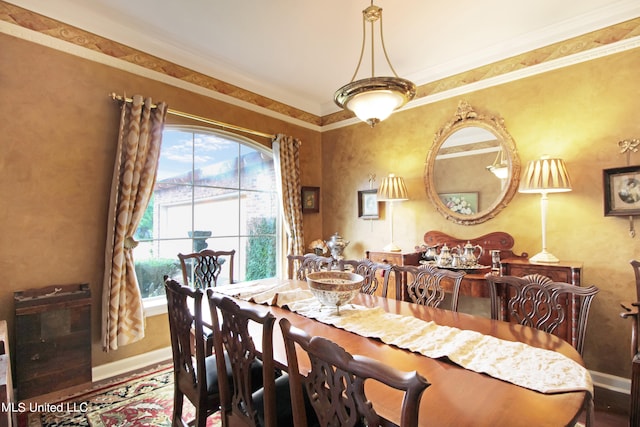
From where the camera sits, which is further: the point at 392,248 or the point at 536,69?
the point at 392,248

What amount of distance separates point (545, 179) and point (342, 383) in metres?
2.55

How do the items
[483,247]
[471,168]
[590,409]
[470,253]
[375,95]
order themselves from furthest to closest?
[471,168]
[483,247]
[470,253]
[375,95]
[590,409]

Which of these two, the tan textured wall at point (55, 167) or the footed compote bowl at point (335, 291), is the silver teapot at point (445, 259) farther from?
the tan textured wall at point (55, 167)

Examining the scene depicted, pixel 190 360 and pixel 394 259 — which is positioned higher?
pixel 394 259

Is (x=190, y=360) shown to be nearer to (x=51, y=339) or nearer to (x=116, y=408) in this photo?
(x=116, y=408)

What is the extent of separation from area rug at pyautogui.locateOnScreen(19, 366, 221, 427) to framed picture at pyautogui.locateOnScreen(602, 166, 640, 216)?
3.31 metres

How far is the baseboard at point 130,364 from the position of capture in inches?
98.0

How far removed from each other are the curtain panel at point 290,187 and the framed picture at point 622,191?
3.03 m

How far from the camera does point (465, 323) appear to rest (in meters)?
1.57

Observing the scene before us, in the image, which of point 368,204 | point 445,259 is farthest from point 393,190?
point 445,259

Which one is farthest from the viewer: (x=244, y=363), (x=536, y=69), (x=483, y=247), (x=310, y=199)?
(x=310, y=199)

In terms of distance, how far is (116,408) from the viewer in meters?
2.10

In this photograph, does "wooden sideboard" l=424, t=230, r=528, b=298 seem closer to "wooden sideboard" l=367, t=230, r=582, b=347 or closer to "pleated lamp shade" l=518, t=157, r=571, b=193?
"wooden sideboard" l=367, t=230, r=582, b=347

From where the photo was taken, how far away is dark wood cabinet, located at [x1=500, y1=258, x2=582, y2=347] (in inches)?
87.7
